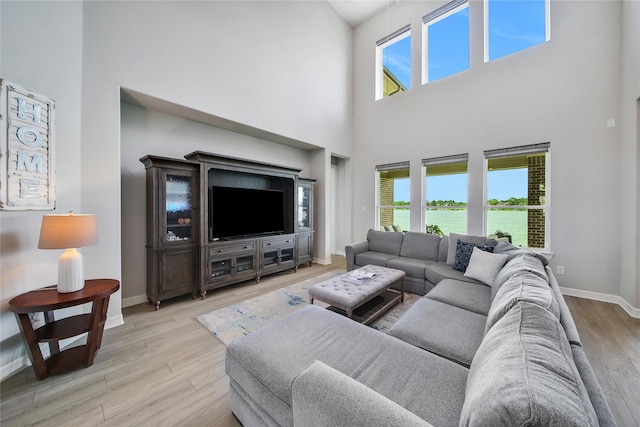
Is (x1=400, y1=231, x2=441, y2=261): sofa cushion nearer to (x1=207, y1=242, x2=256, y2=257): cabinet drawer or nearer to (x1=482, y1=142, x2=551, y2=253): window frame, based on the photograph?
(x1=482, y1=142, x2=551, y2=253): window frame

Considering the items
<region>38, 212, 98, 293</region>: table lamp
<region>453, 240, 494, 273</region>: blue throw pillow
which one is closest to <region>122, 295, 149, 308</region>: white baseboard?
<region>38, 212, 98, 293</region>: table lamp

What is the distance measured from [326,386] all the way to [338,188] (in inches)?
214

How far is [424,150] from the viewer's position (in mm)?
4754

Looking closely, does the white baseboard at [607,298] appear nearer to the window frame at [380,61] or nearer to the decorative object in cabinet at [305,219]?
the decorative object in cabinet at [305,219]

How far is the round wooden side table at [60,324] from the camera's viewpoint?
5.47 feet

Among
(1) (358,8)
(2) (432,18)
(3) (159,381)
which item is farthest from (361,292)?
(1) (358,8)

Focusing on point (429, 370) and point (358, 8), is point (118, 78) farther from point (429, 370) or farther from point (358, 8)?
point (358, 8)

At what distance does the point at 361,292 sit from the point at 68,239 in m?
2.52

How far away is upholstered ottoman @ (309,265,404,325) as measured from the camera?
7.70ft

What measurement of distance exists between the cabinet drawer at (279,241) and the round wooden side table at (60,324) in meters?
2.12

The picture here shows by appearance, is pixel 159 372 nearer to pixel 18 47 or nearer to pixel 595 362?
pixel 18 47

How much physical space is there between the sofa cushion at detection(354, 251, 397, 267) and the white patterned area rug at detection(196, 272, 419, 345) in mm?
572

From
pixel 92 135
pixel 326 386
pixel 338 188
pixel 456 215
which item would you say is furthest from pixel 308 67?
pixel 326 386

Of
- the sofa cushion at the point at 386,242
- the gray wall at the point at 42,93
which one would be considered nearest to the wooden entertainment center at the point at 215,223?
the gray wall at the point at 42,93
